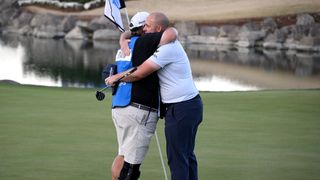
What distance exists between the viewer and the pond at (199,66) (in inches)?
683

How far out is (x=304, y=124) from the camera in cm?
639

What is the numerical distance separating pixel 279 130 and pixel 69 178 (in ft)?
8.21

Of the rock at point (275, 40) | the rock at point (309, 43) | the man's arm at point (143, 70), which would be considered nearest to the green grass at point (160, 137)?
the man's arm at point (143, 70)

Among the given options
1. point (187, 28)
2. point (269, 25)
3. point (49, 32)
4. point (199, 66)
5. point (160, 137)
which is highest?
point (160, 137)

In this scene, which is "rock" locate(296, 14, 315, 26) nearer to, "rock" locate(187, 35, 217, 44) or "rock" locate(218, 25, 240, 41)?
"rock" locate(218, 25, 240, 41)

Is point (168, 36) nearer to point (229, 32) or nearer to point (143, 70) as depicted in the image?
point (143, 70)

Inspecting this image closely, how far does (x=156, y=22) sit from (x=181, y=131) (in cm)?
57

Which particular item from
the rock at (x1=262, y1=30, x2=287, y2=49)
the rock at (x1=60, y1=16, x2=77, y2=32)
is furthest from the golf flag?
the rock at (x1=60, y1=16, x2=77, y2=32)

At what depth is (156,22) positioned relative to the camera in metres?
3.51

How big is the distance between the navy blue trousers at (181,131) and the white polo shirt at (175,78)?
40mm

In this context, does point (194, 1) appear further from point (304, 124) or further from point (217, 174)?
point (217, 174)

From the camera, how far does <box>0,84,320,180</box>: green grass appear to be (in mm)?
4387

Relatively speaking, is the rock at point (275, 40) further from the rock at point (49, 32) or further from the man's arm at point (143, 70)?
the man's arm at point (143, 70)

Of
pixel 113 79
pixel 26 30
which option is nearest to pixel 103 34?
pixel 26 30
